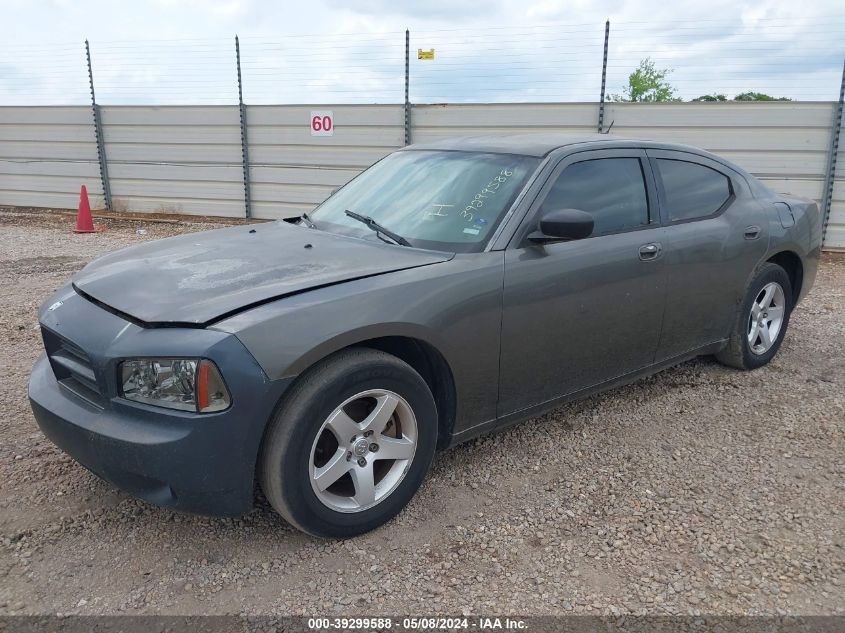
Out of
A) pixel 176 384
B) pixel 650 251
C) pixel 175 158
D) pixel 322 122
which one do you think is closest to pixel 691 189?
pixel 650 251

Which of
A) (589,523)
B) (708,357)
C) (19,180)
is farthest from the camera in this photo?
(19,180)

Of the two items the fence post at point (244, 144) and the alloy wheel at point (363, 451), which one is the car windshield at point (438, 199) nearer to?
the alloy wheel at point (363, 451)

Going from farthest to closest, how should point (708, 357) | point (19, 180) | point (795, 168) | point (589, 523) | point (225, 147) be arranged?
1. point (19, 180)
2. point (225, 147)
3. point (795, 168)
4. point (708, 357)
5. point (589, 523)

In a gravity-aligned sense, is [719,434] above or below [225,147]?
below

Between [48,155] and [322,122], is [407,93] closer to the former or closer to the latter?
[322,122]

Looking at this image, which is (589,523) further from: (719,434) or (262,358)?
(262,358)

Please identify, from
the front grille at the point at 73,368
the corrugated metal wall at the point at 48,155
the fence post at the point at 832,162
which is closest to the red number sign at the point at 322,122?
the corrugated metal wall at the point at 48,155

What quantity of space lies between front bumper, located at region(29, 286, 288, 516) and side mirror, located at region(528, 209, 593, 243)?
1.44m

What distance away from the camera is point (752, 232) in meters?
4.36

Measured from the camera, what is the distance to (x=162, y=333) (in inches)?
95.3

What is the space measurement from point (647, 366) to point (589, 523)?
1325mm

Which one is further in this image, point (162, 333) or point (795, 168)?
point (795, 168)

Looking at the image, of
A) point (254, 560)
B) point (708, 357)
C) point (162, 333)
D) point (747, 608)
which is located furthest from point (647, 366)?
point (162, 333)

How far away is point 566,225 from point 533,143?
0.80 m
